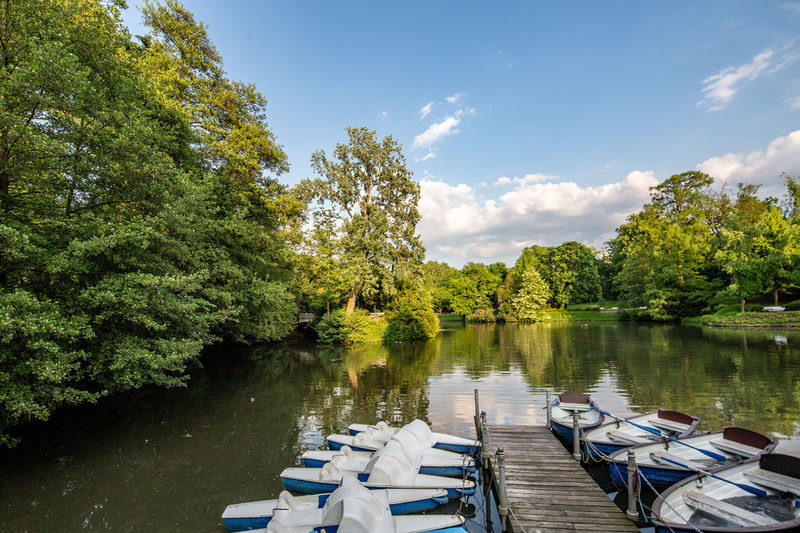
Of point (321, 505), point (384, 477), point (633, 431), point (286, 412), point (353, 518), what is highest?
point (353, 518)

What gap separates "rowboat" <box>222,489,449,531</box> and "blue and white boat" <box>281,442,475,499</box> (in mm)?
256

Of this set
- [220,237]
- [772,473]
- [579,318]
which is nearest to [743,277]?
[579,318]

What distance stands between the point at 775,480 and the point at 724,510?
5.50 ft

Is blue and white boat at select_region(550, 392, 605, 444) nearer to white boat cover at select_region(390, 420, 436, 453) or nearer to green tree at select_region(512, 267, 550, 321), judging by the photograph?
white boat cover at select_region(390, 420, 436, 453)

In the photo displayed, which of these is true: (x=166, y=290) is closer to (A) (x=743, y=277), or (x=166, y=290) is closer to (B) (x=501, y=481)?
(B) (x=501, y=481)

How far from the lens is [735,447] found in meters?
7.82

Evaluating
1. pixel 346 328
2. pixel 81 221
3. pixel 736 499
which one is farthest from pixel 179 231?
pixel 346 328

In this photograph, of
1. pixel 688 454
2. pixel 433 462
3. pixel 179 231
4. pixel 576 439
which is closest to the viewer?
pixel 433 462

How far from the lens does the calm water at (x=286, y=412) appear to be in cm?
762

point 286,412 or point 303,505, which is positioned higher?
point 303,505

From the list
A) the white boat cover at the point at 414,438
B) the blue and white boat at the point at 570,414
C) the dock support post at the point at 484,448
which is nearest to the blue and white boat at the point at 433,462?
the white boat cover at the point at 414,438

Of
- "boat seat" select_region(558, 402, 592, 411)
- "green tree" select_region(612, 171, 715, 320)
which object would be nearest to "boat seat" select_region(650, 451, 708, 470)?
"boat seat" select_region(558, 402, 592, 411)

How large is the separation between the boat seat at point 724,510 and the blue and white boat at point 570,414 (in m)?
3.21

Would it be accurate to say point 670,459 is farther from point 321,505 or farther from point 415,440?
point 321,505
